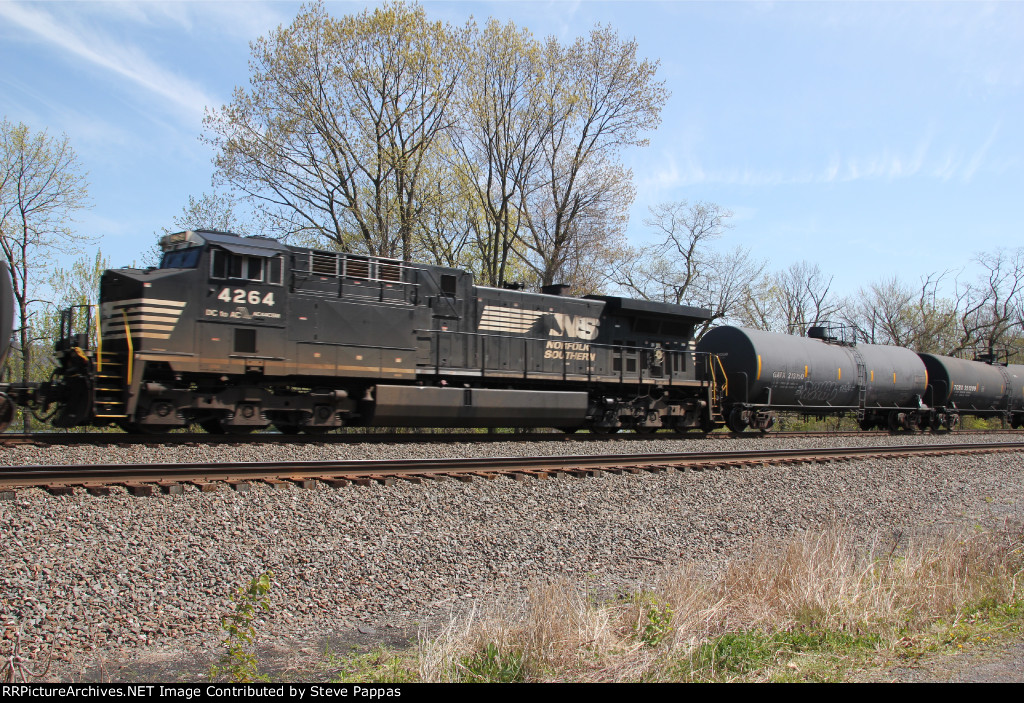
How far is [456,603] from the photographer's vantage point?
6031mm

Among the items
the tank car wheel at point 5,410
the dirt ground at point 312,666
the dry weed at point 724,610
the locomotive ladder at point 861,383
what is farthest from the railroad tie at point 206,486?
the locomotive ladder at point 861,383

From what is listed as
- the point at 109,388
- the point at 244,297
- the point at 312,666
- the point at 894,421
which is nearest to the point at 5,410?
the point at 109,388

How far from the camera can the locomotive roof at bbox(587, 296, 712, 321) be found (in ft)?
58.9

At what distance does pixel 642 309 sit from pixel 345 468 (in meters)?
11.1

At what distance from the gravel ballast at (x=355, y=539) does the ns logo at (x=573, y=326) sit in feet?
23.6

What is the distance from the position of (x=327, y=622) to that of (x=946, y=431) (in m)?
25.3

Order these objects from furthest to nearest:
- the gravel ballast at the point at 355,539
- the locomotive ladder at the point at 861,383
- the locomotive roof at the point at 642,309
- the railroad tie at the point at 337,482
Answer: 1. the locomotive ladder at the point at 861,383
2. the locomotive roof at the point at 642,309
3. the railroad tie at the point at 337,482
4. the gravel ballast at the point at 355,539

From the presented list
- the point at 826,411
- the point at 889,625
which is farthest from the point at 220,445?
the point at 826,411

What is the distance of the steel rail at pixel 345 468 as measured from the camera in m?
7.46

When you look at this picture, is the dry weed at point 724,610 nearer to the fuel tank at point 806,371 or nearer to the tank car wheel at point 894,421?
the fuel tank at point 806,371

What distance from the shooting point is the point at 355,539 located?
21.2ft

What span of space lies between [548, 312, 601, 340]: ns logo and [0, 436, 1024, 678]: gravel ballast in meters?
7.21

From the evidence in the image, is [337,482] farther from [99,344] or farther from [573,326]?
[573,326]

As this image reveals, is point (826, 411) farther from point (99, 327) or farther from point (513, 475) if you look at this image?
point (99, 327)
